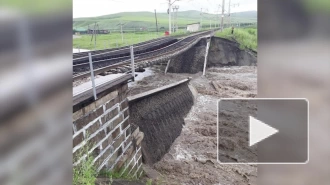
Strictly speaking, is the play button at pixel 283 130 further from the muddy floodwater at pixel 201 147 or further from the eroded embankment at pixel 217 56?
the eroded embankment at pixel 217 56

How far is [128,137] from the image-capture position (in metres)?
4.85

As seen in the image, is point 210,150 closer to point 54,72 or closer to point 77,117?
point 77,117

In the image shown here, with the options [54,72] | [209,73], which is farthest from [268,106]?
[209,73]

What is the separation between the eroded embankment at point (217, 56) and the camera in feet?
62.8

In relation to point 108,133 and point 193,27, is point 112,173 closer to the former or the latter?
point 108,133

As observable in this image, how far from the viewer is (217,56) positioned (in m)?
22.9

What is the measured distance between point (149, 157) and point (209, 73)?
46.4 ft

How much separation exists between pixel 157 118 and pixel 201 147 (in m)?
1.85

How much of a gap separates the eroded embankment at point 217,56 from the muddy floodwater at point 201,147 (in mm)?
2094

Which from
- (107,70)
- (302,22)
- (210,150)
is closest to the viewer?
(302,22)

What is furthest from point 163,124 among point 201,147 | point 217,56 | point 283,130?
point 217,56

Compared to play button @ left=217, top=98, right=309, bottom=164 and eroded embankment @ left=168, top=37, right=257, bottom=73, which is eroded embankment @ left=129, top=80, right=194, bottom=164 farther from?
eroded embankment @ left=168, top=37, right=257, bottom=73

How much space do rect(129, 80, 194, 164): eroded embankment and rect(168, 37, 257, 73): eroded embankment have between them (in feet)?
25.8

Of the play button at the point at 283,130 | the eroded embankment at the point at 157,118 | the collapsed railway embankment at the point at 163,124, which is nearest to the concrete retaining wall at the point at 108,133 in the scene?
the collapsed railway embankment at the point at 163,124
